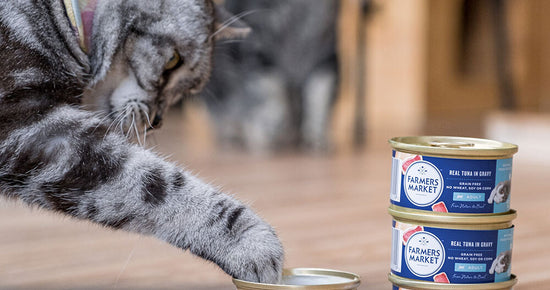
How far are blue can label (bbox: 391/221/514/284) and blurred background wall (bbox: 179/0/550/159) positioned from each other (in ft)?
6.54

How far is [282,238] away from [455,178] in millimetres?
603

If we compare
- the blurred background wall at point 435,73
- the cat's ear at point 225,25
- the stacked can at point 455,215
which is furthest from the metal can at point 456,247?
the blurred background wall at point 435,73

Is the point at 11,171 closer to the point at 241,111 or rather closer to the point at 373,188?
the point at 373,188

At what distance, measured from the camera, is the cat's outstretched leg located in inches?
42.1

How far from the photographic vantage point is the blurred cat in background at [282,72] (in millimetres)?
3037

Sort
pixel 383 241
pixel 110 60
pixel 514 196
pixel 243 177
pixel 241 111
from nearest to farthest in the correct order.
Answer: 1. pixel 110 60
2. pixel 383 241
3. pixel 514 196
4. pixel 243 177
5. pixel 241 111

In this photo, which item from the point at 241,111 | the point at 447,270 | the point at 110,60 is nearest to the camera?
the point at 447,270

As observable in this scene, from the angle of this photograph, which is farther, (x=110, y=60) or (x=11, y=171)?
(x=110, y=60)

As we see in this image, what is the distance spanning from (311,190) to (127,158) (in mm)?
1253

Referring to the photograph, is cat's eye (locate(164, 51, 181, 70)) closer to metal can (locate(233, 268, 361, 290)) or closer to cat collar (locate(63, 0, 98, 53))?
cat collar (locate(63, 0, 98, 53))

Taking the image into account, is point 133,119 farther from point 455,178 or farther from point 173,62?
point 455,178

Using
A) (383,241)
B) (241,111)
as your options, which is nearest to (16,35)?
(383,241)

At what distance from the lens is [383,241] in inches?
65.2

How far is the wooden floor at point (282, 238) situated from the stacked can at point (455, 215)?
263mm
